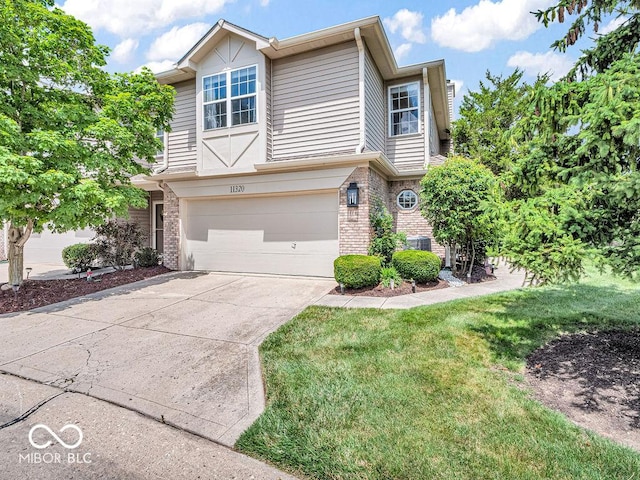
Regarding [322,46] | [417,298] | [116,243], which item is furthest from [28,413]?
[322,46]

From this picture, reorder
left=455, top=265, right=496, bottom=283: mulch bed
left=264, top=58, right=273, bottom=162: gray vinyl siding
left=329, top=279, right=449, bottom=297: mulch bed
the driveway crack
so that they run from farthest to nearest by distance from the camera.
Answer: left=264, top=58, right=273, bottom=162: gray vinyl siding < left=455, top=265, right=496, bottom=283: mulch bed < left=329, top=279, right=449, bottom=297: mulch bed < the driveway crack

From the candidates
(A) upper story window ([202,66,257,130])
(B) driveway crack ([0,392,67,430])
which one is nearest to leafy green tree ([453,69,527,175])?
(A) upper story window ([202,66,257,130])

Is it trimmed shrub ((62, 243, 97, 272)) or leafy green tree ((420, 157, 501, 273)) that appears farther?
trimmed shrub ((62, 243, 97, 272))

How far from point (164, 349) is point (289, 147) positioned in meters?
7.12

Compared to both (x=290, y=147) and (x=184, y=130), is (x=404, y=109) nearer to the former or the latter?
(x=290, y=147)

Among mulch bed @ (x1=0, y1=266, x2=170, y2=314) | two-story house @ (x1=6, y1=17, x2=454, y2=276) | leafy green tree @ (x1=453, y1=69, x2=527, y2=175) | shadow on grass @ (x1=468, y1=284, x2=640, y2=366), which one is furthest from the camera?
leafy green tree @ (x1=453, y1=69, x2=527, y2=175)

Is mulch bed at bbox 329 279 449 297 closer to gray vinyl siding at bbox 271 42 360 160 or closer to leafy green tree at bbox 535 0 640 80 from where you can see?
gray vinyl siding at bbox 271 42 360 160

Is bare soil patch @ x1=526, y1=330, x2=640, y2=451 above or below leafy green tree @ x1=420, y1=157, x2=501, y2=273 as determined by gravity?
below

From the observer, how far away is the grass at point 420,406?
2299 mm

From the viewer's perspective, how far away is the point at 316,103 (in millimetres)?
9719

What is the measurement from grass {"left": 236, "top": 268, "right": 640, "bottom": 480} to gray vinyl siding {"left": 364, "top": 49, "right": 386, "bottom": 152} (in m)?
5.94

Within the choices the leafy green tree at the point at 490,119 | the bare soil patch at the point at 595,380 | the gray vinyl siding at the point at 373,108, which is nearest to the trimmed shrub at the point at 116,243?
the gray vinyl siding at the point at 373,108

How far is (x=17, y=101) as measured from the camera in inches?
287

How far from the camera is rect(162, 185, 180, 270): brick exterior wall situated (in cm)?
1083
